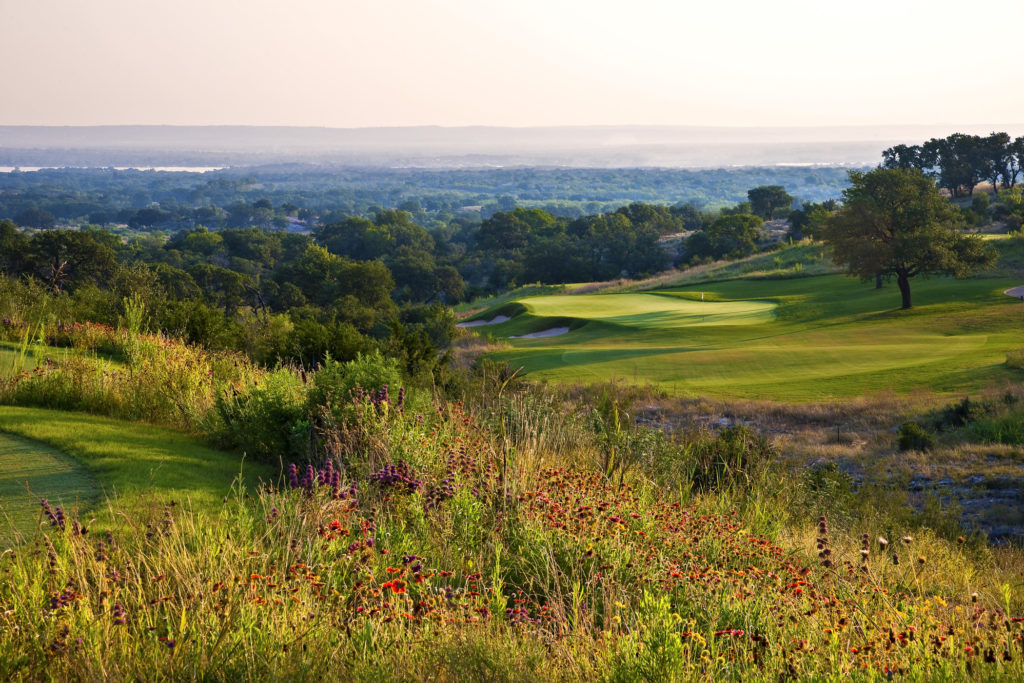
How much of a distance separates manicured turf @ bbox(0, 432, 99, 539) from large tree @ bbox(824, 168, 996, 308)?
28.0m

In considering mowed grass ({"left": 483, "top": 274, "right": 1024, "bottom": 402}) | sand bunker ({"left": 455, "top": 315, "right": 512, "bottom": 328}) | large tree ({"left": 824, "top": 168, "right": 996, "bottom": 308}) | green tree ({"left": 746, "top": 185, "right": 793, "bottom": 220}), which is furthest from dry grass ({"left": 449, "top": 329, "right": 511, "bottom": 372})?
green tree ({"left": 746, "top": 185, "right": 793, "bottom": 220})

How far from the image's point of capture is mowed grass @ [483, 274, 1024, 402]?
17156 mm

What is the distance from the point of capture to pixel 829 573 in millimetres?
4484

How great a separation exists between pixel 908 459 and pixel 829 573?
26.2 ft

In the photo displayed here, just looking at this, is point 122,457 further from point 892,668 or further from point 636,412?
point 636,412

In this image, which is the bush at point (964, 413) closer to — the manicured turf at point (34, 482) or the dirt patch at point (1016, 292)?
the manicured turf at point (34, 482)

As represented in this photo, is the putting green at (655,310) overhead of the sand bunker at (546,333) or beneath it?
overhead

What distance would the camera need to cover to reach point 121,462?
632 cm

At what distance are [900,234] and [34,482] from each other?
95.7 ft

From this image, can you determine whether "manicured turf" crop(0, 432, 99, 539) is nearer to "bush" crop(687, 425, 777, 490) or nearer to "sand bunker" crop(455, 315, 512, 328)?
"bush" crop(687, 425, 777, 490)

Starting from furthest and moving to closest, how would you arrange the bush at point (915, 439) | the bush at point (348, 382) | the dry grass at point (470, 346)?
the dry grass at point (470, 346) < the bush at point (915, 439) < the bush at point (348, 382)

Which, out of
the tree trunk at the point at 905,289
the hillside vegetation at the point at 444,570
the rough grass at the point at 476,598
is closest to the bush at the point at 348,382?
the hillside vegetation at the point at 444,570

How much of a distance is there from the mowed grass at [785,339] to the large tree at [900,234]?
4.77 feet

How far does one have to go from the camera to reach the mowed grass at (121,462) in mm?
5512
